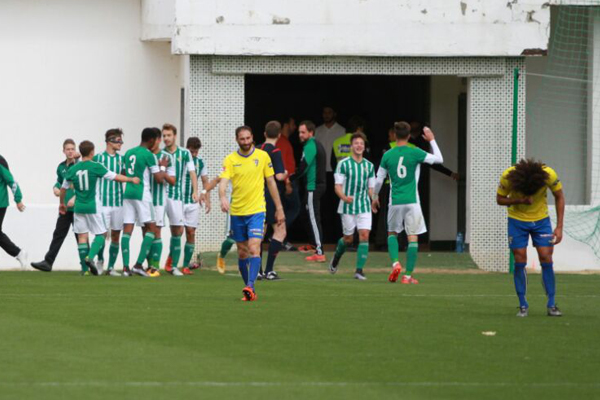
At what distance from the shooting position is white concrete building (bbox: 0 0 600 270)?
22453mm

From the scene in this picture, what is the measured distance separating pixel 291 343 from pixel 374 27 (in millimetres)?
12031

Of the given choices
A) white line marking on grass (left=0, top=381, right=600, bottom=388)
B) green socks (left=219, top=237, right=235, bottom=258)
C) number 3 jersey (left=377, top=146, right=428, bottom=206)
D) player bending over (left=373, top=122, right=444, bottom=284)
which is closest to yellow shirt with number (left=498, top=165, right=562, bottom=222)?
white line marking on grass (left=0, top=381, right=600, bottom=388)

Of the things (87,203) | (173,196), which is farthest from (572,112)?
(87,203)

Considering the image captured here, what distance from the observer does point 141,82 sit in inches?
968

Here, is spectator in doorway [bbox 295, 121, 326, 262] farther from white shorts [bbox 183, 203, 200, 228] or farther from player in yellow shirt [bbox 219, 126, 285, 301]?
player in yellow shirt [bbox 219, 126, 285, 301]

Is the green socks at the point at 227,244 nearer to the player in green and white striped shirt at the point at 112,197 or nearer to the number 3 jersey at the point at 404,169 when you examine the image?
the player in green and white striped shirt at the point at 112,197

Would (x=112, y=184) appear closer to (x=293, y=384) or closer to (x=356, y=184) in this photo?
(x=356, y=184)

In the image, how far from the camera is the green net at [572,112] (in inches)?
909

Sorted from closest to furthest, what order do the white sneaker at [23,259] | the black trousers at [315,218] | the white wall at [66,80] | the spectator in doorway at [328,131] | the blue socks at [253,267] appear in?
1. the blue socks at [253,267]
2. the white sneaker at [23,259]
3. the black trousers at [315,218]
4. the white wall at [66,80]
5. the spectator in doorway at [328,131]

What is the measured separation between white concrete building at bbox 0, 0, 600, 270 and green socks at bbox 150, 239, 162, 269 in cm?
262

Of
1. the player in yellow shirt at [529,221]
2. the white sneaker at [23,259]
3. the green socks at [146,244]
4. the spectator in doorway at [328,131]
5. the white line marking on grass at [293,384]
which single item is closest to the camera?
the white line marking on grass at [293,384]

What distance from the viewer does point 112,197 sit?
20.1 metres

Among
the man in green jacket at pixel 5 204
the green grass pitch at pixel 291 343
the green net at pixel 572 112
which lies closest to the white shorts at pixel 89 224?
the man in green jacket at pixel 5 204

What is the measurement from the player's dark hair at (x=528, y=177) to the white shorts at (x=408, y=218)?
4910mm
